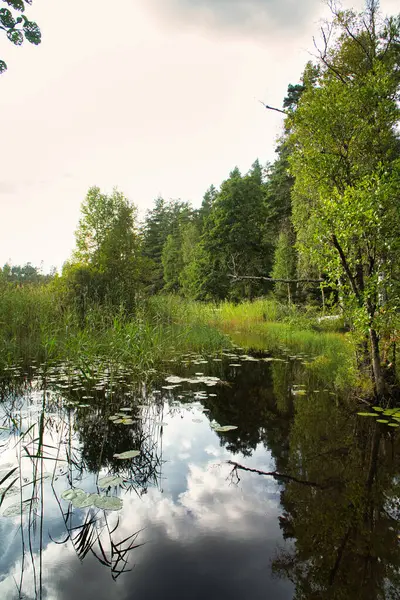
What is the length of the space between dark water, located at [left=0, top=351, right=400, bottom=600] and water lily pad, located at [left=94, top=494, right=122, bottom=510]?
2 centimetres

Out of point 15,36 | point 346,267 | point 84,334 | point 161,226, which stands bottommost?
point 84,334

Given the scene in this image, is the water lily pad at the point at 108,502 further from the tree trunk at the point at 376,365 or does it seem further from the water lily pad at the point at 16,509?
the tree trunk at the point at 376,365

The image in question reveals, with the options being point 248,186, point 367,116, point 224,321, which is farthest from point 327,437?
point 248,186

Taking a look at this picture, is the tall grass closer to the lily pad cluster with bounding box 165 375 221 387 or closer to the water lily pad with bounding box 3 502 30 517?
the lily pad cluster with bounding box 165 375 221 387

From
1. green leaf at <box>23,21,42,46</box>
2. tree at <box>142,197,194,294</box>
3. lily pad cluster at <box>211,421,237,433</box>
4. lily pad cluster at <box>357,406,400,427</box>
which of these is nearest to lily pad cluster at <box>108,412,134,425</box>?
lily pad cluster at <box>211,421,237,433</box>

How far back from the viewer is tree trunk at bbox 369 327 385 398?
4.34 m

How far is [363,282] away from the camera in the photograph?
4.64 m

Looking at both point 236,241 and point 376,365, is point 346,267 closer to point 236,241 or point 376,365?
point 376,365

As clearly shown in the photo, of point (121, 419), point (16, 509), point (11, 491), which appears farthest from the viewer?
point (121, 419)

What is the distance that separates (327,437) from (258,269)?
25421mm

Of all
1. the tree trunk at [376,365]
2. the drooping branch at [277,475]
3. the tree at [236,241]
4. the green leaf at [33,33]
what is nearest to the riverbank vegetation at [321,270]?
the tree trunk at [376,365]

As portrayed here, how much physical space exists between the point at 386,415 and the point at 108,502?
3.57m

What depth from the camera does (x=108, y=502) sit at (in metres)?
2.30

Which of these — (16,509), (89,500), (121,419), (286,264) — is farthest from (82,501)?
(286,264)
